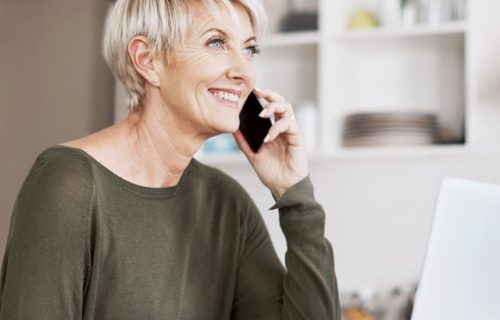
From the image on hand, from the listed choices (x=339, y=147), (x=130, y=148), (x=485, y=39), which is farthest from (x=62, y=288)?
(x=485, y=39)

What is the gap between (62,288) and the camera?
1.33 meters

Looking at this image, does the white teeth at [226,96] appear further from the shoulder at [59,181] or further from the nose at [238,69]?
the shoulder at [59,181]

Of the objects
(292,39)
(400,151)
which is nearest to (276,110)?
(400,151)

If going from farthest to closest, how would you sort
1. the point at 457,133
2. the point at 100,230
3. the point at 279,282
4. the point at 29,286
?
the point at 457,133, the point at 279,282, the point at 100,230, the point at 29,286

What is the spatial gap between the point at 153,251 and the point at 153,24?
0.41m

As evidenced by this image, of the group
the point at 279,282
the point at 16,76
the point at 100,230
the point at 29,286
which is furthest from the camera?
the point at 16,76

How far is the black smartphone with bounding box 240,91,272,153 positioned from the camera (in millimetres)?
1675

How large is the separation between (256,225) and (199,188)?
140 millimetres

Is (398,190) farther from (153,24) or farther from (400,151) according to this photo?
(153,24)

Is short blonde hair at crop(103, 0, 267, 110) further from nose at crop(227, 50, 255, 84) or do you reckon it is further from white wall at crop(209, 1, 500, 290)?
white wall at crop(209, 1, 500, 290)

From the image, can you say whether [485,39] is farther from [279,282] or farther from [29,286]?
[29,286]

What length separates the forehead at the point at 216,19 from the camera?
1511mm

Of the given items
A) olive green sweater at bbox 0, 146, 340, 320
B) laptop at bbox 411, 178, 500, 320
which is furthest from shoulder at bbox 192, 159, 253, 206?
laptop at bbox 411, 178, 500, 320

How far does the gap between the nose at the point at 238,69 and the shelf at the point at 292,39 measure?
120 cm
